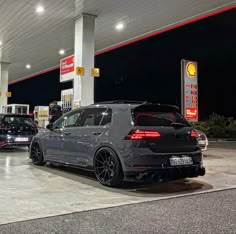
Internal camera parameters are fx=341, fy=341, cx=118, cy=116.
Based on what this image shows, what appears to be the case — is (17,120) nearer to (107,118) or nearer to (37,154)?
(37,154)

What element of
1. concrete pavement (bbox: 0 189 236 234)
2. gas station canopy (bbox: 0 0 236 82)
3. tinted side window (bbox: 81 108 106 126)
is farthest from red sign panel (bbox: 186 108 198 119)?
concrete pavement (bbox: 0 189 236 234)

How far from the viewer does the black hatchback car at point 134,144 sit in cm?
557

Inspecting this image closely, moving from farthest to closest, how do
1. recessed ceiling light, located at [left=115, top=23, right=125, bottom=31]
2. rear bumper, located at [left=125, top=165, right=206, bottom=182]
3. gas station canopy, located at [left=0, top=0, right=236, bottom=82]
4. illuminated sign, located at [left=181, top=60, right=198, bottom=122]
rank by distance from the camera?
recessed ceiling light, located at [left=115, top=23, right=125, bottom=31] → gas station canopy, located at [left=0, top=0, right=236, bottom=82] → illuminated sign, located at [left=181, top=60, right=198, bottom=122] → rear bumper, located at [left=125, top=165, right=206, bottom=182]

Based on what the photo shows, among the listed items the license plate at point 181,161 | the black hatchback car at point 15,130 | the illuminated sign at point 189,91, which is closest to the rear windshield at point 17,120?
the black hatchback car at point 15,130

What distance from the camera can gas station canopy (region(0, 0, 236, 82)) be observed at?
12156 millimetres

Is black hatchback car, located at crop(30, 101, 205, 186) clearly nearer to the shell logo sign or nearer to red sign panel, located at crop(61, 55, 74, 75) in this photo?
the shell logo sign

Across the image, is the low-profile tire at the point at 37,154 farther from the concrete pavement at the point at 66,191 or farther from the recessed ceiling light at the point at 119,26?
the recessed ceiling light at the point at 119,26

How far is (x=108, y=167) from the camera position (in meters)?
6.01

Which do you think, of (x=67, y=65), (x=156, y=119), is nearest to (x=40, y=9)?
(x=67, y=65)

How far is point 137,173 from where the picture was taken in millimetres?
5547

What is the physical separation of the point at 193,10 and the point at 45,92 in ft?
139

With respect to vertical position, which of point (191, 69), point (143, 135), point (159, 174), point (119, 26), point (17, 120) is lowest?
point (159, 174)

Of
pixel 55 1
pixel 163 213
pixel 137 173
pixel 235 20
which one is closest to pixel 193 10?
Result: pixel 55 1

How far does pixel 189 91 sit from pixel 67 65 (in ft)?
16.7
